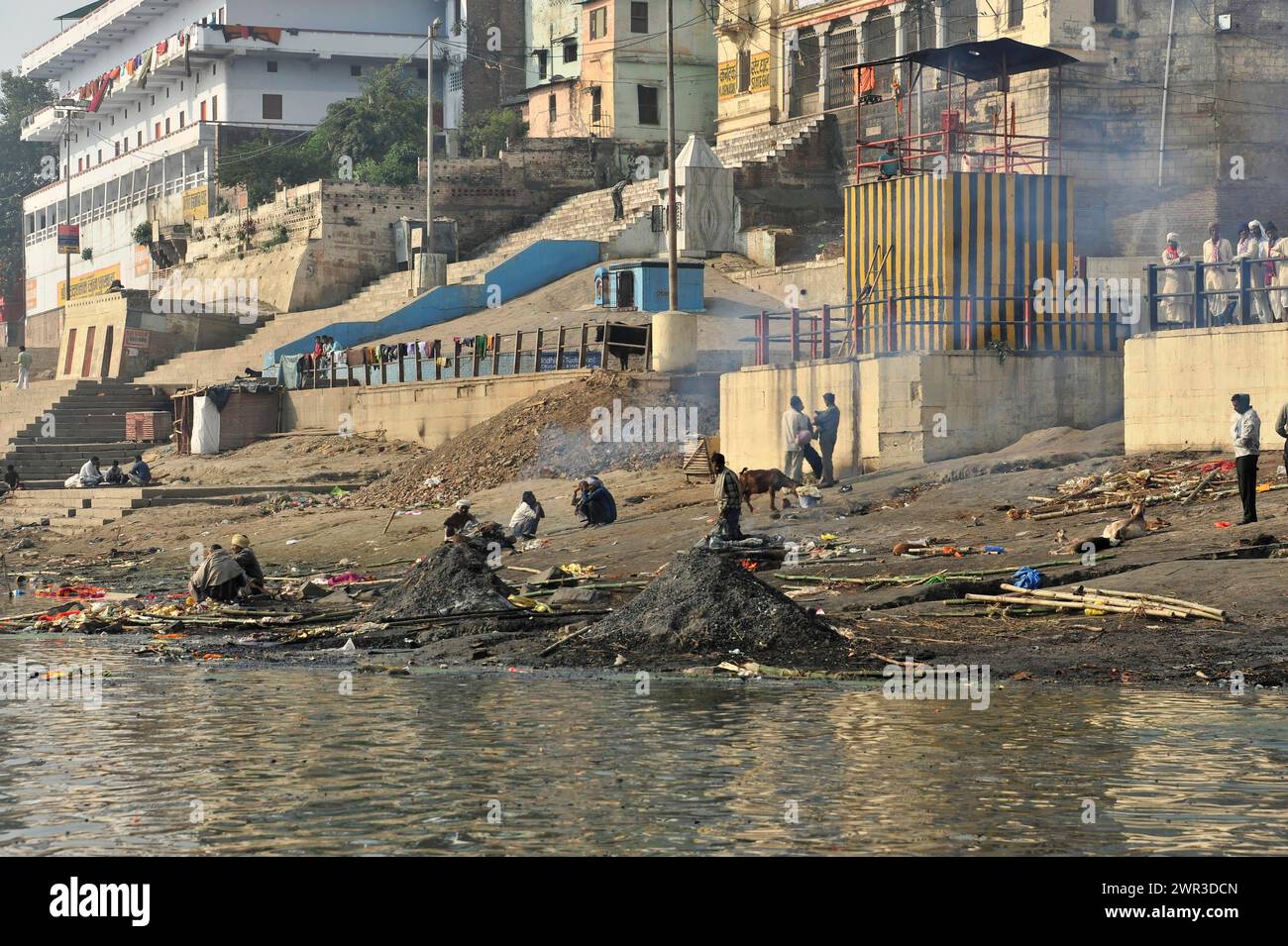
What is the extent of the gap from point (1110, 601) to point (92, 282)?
2728 inches

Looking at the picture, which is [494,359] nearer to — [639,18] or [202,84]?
[639,18]

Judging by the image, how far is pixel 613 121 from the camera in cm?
5991

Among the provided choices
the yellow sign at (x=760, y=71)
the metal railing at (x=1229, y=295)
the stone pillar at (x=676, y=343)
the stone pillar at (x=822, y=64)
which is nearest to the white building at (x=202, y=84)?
the yellow sign at (x=760, y=71)

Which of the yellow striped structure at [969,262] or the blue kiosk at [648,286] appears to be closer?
the yellow striped structure at [969,262]

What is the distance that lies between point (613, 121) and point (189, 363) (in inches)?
664

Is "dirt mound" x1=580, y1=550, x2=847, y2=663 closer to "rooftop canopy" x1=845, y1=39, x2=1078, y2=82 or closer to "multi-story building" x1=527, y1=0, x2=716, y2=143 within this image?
"rooftop canopy" x1=845, y1=39, x2=1078, y2=82

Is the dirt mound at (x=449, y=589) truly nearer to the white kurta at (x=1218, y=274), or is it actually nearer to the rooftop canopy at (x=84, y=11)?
the white kurta at (x=1218, y=274)

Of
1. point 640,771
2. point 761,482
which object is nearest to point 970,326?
point 761,482

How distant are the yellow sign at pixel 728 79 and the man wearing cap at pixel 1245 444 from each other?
40280 millimetres

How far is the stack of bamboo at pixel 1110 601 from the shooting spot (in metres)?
15.5

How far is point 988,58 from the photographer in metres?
27.0

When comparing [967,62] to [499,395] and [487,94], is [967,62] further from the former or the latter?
[487,94]

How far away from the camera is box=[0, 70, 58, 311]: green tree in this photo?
9571 centimetres
